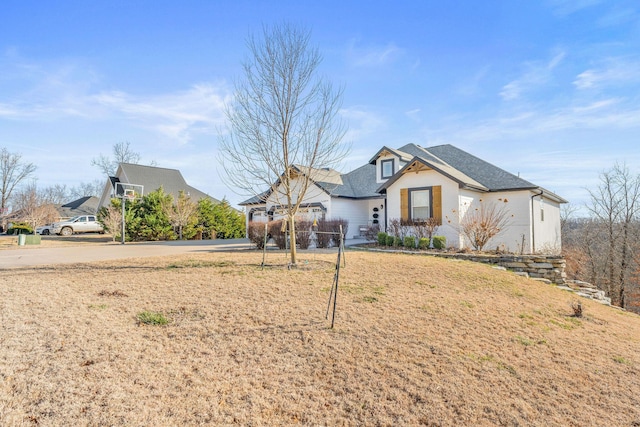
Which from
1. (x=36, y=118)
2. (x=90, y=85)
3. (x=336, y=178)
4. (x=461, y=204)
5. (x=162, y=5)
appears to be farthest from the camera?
(x=336, y=178)

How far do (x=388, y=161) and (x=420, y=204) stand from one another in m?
4.21

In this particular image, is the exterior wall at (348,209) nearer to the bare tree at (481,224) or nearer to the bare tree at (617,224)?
the bare tree at (481,224)

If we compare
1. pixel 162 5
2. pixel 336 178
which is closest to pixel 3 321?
pixel 162 5

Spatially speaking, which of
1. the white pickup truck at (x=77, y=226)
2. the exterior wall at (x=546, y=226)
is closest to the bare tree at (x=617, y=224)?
the exterior wall at (x=546, y=226)

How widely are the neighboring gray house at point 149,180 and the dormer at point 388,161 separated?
1658 cm

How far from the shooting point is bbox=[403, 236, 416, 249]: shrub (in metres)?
14.2

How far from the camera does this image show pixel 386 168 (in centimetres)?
1906

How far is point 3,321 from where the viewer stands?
4.70m

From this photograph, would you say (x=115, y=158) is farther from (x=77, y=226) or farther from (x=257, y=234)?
(x=257, y=234)

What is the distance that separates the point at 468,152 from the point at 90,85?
18043mm

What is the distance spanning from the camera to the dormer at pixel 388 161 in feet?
60.8

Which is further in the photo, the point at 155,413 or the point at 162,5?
the point at 162,5

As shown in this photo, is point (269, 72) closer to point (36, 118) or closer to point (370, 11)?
point (370, 11)

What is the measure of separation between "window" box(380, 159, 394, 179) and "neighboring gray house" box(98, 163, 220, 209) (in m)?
16.8
